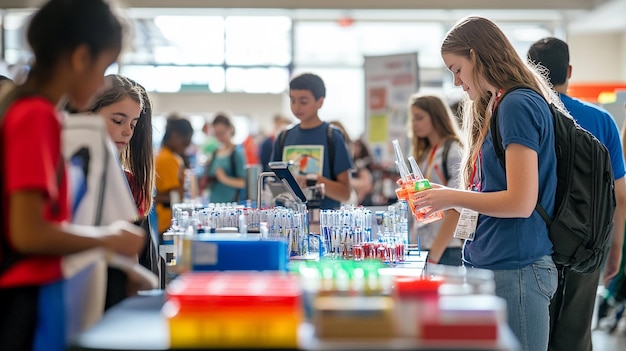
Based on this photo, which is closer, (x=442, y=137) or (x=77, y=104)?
(x=77, y=104)

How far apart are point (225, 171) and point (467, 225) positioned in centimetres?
574

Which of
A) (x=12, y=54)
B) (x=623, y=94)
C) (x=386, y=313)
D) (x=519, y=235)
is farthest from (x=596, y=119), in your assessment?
(x=12, y=54)

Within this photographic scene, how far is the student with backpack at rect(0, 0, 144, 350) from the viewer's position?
1.63 m

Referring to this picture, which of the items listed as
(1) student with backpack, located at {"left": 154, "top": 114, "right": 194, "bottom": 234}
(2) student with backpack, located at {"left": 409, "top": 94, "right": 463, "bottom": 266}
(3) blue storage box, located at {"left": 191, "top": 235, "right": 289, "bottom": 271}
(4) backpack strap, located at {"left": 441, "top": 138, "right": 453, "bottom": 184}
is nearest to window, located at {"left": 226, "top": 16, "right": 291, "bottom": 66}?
(1) student with backpack, located at {"left": 154, "top": 114, "right": 194, "bottom": 234}

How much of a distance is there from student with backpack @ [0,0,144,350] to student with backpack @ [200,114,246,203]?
240 inches

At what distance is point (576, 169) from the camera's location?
109 inches

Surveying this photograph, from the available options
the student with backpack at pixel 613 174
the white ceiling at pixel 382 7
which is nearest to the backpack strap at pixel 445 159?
the student with backpack at pixel 613 174

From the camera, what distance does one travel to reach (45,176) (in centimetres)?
163

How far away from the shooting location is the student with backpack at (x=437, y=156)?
434cm

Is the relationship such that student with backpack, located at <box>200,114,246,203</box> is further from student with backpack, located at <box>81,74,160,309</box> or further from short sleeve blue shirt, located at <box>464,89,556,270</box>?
short sleeve blue shirt, located at <box>464,89,556,270</box>

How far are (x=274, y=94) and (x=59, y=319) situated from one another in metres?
14.1

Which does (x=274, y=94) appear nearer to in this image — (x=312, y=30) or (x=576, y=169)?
(x=312, y=30)

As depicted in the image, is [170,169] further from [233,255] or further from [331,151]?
[233,255]

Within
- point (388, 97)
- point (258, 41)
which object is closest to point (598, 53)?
point (258, 41)
